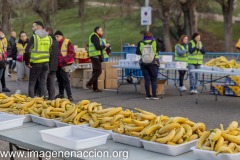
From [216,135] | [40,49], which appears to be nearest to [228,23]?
[40,49]

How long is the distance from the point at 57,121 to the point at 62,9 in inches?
2735

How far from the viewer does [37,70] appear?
11875 millimetres

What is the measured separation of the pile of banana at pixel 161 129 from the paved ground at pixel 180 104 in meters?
5.89

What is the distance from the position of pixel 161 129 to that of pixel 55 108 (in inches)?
65.1

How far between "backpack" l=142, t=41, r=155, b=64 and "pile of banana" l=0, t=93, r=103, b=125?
748cm

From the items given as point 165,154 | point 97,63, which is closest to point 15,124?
point 165,154

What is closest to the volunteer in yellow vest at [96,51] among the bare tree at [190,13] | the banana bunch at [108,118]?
the banana bunch at [108,118]

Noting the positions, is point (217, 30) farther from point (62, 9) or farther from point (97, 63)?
point (97, 63)

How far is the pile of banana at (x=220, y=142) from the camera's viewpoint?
3.70 m

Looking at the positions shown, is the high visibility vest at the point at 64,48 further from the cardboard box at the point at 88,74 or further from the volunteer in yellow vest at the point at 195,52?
the volunteer in yellow vest at the point at 195,52

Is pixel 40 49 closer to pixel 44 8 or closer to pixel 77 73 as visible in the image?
pixel 77 73

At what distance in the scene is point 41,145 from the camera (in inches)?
170

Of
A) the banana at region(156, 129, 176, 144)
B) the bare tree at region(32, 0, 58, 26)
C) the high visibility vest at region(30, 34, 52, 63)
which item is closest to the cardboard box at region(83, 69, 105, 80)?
the high visibility vest at region(30, 34, 52, 63)

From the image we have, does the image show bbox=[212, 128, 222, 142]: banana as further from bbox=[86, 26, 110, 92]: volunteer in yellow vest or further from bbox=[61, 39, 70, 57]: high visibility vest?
bbox=[86, 26, 110, 92]: volunteer in yellow vest
